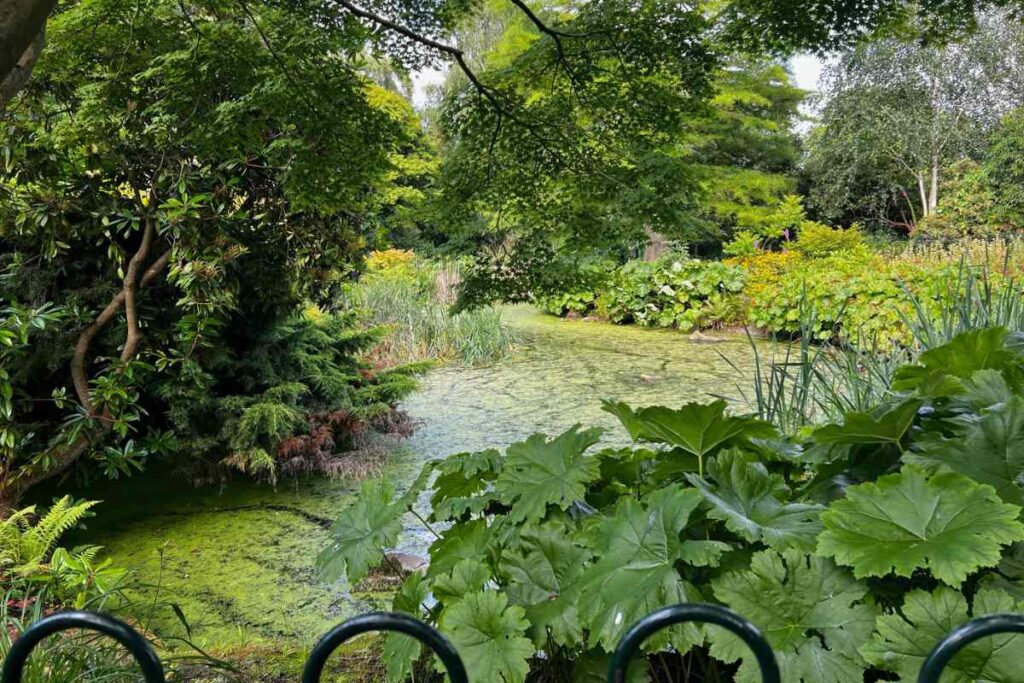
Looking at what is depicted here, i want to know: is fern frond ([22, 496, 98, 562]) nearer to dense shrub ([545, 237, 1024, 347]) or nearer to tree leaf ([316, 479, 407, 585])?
tree leaf ([316, 479, 407, 585])

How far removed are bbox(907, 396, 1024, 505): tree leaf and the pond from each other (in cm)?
143

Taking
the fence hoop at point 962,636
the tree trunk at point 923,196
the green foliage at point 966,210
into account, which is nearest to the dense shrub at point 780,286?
the green foliage at point 966,210

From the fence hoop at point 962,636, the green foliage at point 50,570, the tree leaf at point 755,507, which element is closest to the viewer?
the fence hoop at point 962,636

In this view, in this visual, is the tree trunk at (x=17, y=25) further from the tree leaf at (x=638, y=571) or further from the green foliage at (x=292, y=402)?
the green foliage at (x=292, y=402)

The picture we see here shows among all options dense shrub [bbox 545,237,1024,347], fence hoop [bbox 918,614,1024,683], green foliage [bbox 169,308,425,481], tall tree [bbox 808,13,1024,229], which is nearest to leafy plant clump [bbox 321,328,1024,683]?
fence hoop [bbox 918,614,1024,683]

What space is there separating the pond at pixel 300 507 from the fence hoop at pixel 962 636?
1848mm

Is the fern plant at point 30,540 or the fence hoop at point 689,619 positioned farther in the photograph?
the fern plant at point 30,540

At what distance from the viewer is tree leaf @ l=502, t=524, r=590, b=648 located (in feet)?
2.51

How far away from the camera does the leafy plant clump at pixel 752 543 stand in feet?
2.16

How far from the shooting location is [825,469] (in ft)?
3.04

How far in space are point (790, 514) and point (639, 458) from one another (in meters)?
0.30

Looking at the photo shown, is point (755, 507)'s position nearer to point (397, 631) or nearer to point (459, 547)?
point (459, 547)

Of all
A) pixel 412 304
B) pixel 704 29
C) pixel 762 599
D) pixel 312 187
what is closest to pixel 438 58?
pixel 312 187

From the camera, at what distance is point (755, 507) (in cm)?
82
